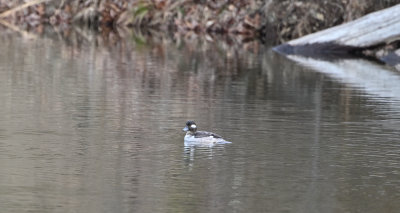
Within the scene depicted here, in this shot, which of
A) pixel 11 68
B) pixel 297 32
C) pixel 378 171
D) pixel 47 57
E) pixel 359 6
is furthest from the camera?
pixel 297 32

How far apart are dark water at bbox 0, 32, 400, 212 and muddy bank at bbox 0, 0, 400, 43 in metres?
11.3

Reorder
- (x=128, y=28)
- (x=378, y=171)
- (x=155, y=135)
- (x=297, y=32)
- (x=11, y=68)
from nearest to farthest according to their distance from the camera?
1. (x=378, y=171)
2. (x=155, y=135)
3. (x=11, y=68)
4. (x=297, y=32)
5. (x=128, y=28)

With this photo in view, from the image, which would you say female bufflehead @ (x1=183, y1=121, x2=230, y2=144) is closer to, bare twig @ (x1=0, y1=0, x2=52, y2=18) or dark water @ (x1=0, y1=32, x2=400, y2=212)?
dark water @ (x1=0, y1=32, x2=400, y2=212)

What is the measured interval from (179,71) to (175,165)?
12.1m

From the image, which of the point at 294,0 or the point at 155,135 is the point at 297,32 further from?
the point at 155,135

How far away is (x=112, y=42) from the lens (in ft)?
111

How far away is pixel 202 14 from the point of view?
40656 millimetres

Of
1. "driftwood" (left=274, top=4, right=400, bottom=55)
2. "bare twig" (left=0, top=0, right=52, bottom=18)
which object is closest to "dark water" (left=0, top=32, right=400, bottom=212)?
"driftwood" (left=274, top=4, right=400, bottom=55)

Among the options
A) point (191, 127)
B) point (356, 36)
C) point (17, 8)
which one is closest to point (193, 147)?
point (191, 127)

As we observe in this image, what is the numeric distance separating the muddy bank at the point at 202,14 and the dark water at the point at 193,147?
1133 cm

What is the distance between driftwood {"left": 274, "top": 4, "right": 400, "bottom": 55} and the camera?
27.4 meters

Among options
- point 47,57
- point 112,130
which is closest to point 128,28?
point 47,57

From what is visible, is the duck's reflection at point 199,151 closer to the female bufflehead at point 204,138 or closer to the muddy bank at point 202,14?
the female bufflehead at point 204,138

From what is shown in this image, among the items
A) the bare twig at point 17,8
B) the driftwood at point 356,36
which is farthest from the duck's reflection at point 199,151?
the bare twig at point 17,8
